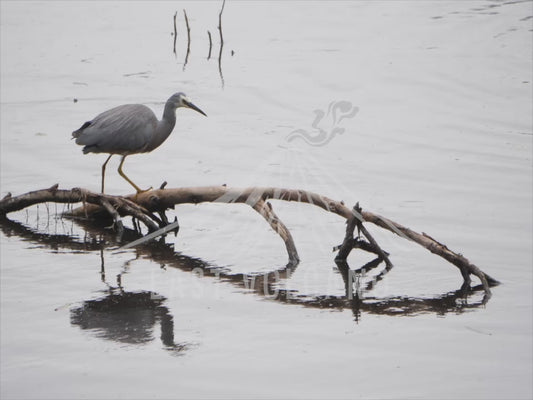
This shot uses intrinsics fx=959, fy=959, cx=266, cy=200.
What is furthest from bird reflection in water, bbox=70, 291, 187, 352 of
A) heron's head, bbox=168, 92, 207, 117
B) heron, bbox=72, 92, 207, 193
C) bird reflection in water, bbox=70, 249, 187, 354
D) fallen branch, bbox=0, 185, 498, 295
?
heron's head, bbox=168, 92, 207, 117

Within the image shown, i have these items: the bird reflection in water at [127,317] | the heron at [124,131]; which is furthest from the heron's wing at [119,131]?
the bird reflection in water at [127,317]

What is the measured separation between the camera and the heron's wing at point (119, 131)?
34.3 feet

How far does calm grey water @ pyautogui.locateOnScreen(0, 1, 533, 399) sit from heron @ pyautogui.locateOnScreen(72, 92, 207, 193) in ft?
3.06

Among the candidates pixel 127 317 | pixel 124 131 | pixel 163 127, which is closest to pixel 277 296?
pixel 127 317

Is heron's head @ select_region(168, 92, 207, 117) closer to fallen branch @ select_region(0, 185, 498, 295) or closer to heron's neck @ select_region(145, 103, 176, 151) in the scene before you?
heron's neck @ select_region(145, 103, 176, 151)

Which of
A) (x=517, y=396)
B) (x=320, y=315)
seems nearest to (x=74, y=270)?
(x=320, y=315)

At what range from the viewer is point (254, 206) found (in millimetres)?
9344

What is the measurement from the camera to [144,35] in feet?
74.3

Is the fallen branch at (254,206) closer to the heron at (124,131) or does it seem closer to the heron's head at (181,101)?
the heron at (124,131)

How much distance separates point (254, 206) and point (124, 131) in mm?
2061

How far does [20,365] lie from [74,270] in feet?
7.15

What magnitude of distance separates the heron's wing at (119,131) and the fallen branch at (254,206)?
67 centimetres

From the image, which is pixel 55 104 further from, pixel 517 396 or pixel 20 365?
pixel 517 396

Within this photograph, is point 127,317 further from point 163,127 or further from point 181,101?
point 181,101
